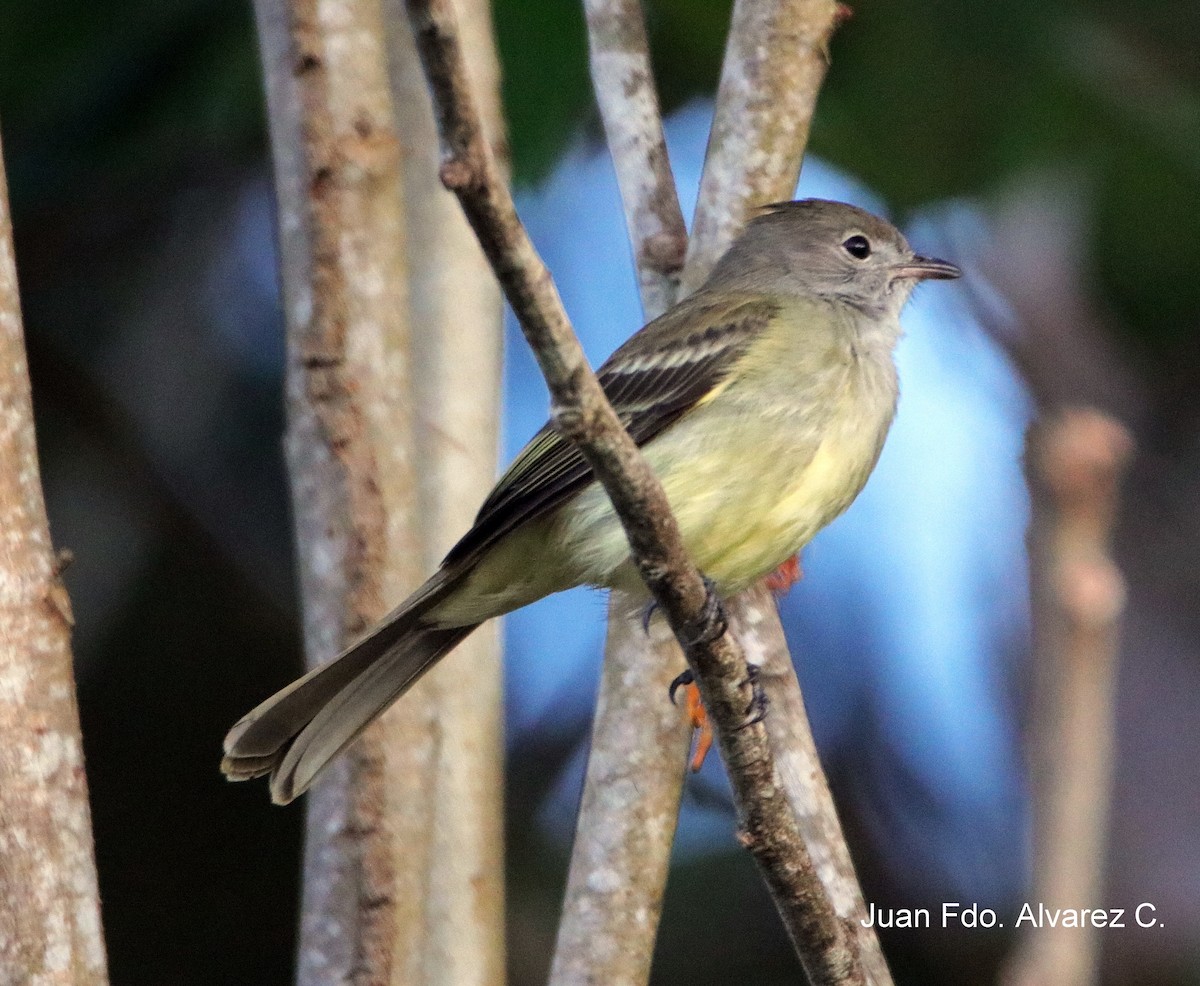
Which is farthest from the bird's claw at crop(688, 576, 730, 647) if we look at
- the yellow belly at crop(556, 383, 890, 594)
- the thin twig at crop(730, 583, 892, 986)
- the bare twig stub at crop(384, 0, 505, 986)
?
the bare twig stub at crop(384, 0, 505, 986)

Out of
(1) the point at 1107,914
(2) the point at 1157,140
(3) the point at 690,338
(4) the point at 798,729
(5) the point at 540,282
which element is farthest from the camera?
(2) the point at 1157,140

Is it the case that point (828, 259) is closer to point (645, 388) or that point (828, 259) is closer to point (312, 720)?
point (645, 388)

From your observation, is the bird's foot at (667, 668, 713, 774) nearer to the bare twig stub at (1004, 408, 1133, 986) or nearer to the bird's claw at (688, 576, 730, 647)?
the bird's claw at (688, 576, 730, 647)

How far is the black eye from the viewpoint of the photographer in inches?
207

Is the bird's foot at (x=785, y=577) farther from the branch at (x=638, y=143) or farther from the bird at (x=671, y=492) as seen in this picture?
the branch at (x=638, y=143)

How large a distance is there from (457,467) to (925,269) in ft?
5.59

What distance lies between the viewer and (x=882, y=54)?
5.71 m

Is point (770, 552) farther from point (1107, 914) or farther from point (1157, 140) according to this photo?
point (1157, 140)

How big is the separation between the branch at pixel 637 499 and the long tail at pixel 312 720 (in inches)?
43.6

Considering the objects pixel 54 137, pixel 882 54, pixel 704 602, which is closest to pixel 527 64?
pixel 882 54

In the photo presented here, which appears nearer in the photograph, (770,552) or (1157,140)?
(770,552)

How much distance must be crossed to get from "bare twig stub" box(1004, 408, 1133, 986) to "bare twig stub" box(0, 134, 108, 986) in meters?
1.85

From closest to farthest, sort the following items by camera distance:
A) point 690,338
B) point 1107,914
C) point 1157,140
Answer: point 690,338
point 1107,914
point 1157,140

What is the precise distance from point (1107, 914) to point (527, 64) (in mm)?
3246
